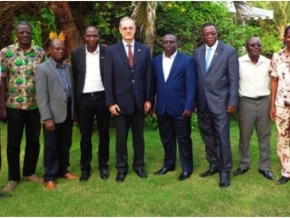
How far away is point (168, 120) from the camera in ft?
18.4

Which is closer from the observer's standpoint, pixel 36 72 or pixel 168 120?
pixel 36 72

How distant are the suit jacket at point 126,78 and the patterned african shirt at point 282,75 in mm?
1562

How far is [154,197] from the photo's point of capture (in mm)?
4965

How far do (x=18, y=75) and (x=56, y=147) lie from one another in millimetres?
1017

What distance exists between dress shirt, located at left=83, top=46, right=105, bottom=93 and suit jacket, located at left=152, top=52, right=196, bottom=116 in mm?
729

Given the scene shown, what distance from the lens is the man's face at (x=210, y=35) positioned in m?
5.18

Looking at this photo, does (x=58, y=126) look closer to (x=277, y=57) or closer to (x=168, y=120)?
(x=168, y=120)

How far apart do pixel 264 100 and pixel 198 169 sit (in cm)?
139

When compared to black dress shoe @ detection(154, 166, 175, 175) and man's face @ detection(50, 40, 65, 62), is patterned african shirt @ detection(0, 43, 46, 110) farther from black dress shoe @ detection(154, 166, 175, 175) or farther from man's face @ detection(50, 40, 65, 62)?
black dress shoe @ detection(154, 166, 175, 175)

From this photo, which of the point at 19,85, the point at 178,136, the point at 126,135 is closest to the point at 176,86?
the point at 178,136

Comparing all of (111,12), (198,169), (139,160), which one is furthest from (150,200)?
(111,12)

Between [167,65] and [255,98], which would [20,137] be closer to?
[167,65]

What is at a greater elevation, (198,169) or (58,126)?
(58,126)

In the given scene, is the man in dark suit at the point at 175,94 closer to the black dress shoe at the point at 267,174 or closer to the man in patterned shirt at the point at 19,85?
the black dress shoe at the point at 267,174
